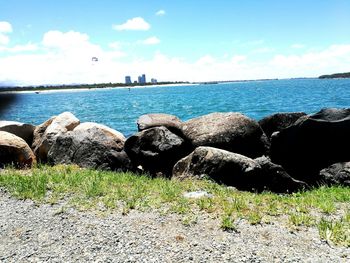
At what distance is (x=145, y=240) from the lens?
7426 mm

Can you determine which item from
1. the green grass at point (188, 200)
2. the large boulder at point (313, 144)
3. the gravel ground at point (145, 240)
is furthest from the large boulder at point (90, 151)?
the gravel ground at point (145, 240)

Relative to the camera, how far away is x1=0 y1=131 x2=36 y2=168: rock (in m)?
15.1

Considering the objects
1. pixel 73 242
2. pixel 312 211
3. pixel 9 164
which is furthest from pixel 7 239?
pixel 9 164

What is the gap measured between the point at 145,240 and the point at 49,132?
12877 millimetres

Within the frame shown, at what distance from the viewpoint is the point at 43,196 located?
977 cm

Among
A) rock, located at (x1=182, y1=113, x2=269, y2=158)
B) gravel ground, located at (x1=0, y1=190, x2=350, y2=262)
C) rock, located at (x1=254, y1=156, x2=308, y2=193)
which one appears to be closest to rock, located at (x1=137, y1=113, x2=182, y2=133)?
rock, located at (x1=182, y1=113, x2=269, y2=158)

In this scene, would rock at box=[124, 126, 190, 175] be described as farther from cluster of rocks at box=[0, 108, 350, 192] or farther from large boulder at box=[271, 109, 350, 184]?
large boulder at box=[271, 109, 350, 184]

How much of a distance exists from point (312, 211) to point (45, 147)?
13.1 meters

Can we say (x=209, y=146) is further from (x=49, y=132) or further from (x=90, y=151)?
(x=49, y=132)

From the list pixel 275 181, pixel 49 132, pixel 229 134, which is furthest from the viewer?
pixel 49 132

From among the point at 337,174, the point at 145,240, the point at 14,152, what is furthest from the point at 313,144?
the point at 14,152

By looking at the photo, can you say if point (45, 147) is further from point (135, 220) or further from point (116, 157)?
point (135, 220)

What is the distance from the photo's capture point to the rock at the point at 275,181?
41.6 ft

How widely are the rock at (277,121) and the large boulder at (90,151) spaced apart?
6.69 m
